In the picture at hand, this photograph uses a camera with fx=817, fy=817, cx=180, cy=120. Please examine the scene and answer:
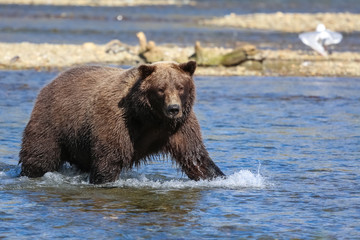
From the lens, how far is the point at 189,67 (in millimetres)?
7816

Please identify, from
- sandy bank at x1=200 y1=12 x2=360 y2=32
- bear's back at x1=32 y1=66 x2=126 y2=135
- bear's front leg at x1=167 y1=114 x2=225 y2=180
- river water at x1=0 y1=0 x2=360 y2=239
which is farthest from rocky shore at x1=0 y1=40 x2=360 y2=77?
sandy bank at x1=200 y1=12 x2=360 y2=32

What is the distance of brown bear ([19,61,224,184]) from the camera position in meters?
7.76

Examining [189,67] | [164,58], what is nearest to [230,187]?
[189,67]

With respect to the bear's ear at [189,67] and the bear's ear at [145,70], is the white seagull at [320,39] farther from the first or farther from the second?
the bear's ear at [145,70]

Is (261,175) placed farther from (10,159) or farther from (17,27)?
(17,27)

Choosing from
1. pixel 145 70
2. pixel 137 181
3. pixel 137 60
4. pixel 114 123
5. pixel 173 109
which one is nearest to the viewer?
pixel 173 109

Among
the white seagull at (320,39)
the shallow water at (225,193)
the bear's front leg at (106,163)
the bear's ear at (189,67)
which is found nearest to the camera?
the shallow water at (225,193)

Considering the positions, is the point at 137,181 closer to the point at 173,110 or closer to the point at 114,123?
the point at 114,123

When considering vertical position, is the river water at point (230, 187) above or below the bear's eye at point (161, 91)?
below

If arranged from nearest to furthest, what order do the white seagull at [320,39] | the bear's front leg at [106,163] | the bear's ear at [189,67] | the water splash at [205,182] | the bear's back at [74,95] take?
the bear's ear at [189,67] < the bear's front leg at [106,163] < the bear's back at [74,95] < the water splash at [205,182] < the white seagull at [320,39]

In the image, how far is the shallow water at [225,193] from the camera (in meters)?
6.88

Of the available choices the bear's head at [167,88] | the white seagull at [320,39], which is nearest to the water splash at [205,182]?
the bear's head at [167,88]

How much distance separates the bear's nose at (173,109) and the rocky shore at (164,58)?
12.9m

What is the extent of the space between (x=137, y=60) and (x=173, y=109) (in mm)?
14386
